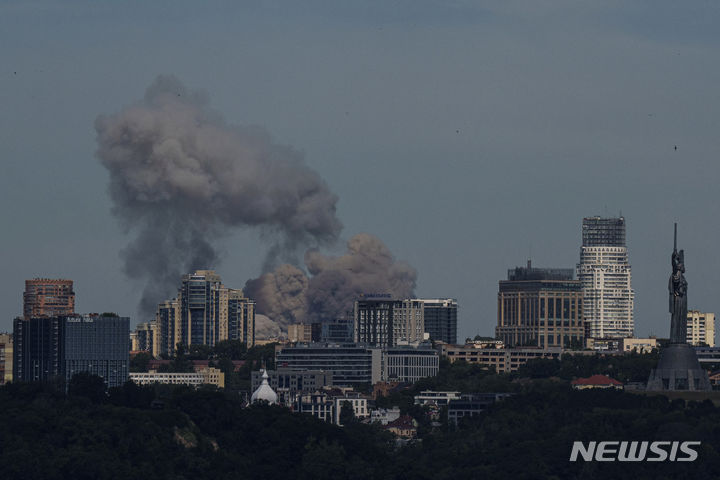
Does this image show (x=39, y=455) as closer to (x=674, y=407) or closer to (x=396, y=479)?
(x=396, y=479)

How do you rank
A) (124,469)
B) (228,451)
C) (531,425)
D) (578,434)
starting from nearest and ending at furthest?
(124,469)
(228,451)
(578,434)
(531,425)

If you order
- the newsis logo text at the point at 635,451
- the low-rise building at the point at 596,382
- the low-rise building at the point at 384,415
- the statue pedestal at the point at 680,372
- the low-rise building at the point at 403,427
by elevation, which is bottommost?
the low-rise building at the point at 403,427

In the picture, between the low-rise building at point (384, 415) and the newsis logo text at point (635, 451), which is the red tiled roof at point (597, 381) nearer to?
the low-rise building at point (384, 415)

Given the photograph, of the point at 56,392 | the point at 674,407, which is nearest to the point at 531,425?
the point at 674,407

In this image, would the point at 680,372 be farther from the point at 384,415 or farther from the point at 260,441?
the point at 384,415

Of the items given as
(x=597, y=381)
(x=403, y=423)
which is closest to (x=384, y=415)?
(x=403, y=423)

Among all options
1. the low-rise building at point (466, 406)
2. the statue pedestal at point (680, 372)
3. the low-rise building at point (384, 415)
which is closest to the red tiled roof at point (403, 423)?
the low-rise building at point (384, 415)
